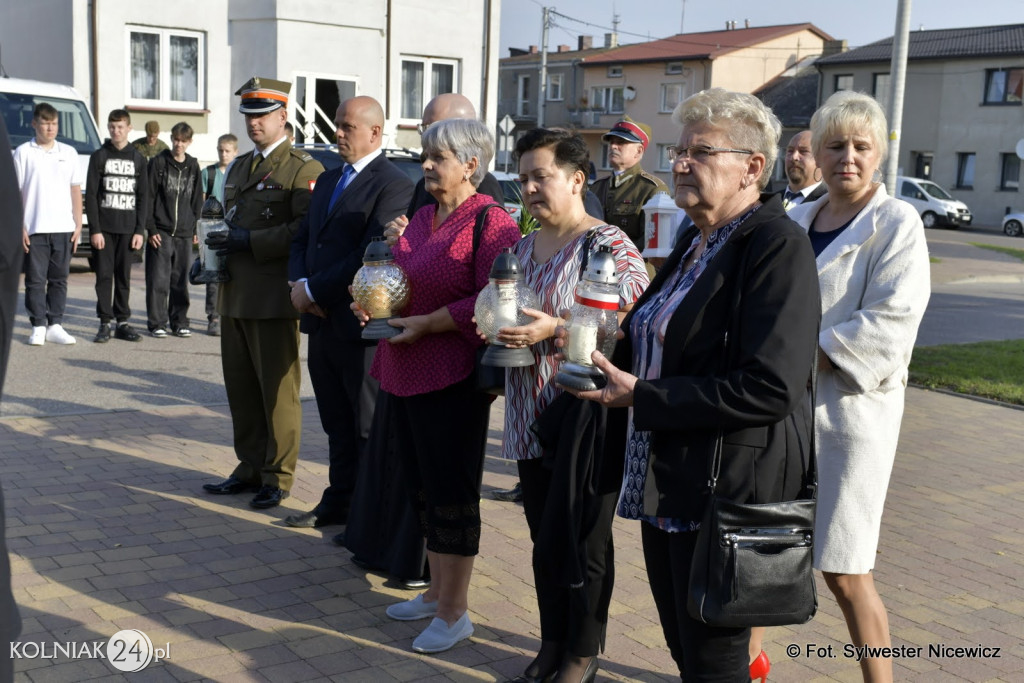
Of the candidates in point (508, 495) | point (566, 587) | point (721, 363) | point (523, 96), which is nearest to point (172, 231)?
point (508, 495)

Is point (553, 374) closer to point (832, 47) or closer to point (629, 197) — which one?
point (629, 197)

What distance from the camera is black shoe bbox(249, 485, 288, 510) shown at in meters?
6.00

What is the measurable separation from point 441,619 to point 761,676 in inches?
50.6

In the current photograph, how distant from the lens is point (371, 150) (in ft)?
18.4

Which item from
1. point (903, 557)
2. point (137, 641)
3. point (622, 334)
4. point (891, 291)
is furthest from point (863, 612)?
point (137, 641)

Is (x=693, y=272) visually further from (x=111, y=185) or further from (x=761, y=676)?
(x=111, y=185)

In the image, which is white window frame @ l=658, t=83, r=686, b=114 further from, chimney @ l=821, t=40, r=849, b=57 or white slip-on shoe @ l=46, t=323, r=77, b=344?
white slip-on shoe @ l=46, t=323, r=77, b=344

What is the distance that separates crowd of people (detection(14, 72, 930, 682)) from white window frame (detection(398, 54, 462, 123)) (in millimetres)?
19943

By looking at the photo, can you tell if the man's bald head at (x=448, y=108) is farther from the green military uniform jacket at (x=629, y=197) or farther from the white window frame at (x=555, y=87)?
the white window frame at (x=555, y=87)

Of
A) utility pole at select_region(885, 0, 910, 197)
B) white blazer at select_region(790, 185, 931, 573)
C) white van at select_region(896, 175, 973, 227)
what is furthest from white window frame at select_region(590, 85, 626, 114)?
white blazer at select_region(790, 185, 931, 573)

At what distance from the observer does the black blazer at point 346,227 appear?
17.7ft

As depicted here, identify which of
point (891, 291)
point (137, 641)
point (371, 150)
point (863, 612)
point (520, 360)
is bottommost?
point (137, 641)

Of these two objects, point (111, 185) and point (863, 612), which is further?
point (111, 185)

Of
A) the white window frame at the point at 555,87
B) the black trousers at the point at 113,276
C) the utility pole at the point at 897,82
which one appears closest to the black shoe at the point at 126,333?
the black trousers at the point at 113,276
